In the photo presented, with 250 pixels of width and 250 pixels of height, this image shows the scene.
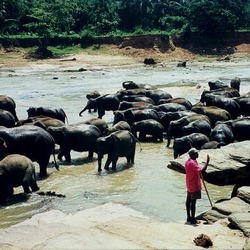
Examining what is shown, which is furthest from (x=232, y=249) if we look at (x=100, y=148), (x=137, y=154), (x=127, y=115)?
(x=127, y=115)

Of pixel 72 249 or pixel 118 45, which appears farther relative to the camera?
pixel 118 45

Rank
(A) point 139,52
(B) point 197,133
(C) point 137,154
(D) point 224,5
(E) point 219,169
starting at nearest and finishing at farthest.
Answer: (E) point 219,169 < (B) point 197,133 < (C) point 137,154 < (A) point 139,52 < (D) point 224,5

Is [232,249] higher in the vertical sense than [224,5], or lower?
lower

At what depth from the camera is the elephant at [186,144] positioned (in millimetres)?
13352

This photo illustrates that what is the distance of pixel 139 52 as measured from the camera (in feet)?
180

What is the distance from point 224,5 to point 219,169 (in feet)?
187

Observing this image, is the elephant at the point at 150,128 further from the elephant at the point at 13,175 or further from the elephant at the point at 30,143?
the elephant at the point at 13,175

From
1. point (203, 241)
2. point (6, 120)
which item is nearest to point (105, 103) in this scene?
point (6, 120)

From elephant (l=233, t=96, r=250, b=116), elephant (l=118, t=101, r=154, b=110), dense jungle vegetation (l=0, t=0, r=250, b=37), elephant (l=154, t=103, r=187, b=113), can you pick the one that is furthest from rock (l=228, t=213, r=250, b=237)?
dense jungle vegetation (l=0, t=0, r=250, b=37)

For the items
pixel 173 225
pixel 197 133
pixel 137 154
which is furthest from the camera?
pixel 137 154

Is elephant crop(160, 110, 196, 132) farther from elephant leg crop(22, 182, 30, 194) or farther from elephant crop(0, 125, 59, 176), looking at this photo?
elephant leg crop(22, 182, 30, 194)

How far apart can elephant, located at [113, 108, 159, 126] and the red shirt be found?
29.1 feet

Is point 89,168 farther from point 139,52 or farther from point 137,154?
point 139,52

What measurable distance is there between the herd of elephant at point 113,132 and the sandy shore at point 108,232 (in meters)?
1.60
